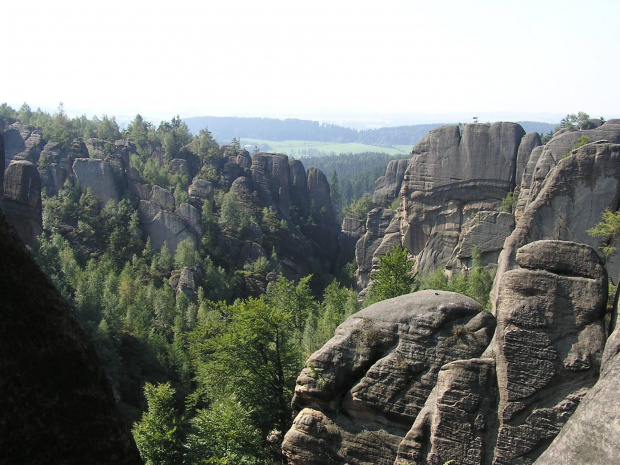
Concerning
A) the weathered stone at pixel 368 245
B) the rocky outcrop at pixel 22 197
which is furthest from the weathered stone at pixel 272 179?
the rocky outcrop at pixel 22 197

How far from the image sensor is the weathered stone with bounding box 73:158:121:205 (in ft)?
220

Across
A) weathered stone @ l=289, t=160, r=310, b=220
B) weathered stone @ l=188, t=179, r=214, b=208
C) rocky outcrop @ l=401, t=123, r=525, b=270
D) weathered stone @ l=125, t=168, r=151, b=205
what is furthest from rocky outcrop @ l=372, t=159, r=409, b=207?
weathered stone @ l=125, t=168, r=151, b=205

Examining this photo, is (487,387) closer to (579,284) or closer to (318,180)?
(579,284)

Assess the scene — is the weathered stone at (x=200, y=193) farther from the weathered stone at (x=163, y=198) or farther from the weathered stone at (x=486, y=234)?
the weathered stone at (x=486, y=234)

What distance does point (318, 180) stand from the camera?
92.9 metres

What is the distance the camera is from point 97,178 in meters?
66.9

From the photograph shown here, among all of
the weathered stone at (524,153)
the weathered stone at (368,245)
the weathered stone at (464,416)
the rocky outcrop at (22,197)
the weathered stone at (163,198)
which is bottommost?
the weathered stone at (368,245)

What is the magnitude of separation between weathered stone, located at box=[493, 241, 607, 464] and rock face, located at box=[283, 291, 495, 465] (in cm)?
201

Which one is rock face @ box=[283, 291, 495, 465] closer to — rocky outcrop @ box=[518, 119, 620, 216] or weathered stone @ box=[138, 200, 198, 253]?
rocky outcrop @ box=[518, 119, 620, 216]

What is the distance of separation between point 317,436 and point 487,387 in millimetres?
5634

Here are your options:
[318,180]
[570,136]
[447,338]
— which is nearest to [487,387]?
[447,338]

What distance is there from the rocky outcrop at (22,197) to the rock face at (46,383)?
118 ft

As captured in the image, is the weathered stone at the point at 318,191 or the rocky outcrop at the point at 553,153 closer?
the rocky outcrop at the point at 553,153

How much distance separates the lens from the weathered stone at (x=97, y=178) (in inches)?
2635
